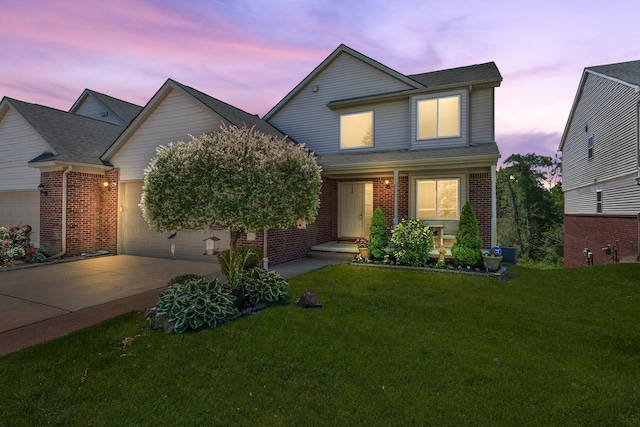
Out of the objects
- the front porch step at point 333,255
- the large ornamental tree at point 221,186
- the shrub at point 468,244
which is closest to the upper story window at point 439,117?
the shrub at point 468,244

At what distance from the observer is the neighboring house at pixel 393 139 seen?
11.2 meters

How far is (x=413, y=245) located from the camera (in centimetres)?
948

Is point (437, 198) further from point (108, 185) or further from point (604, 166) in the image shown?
point (108, 185)

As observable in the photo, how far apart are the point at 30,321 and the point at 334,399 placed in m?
5.33

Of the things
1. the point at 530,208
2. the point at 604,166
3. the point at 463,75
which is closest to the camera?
the point at 463,75

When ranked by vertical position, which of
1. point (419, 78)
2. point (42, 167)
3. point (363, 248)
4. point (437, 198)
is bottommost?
point (363, 248)

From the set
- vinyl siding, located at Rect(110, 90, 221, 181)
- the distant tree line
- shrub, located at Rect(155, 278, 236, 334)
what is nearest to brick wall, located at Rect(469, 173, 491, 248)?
vinyl siding, located at Rect(110, 90, 221, 181)

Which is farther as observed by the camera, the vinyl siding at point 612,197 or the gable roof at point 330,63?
the vinyl siding at point 612,197

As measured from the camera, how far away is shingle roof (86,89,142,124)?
65.2 ft

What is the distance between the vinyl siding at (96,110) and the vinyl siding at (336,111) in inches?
457

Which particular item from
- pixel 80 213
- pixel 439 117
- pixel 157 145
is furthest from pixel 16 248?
pixel 439 117

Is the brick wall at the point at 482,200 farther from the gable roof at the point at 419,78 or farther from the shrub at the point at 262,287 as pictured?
the shrub at the point at 262,287

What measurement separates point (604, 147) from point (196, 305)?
20268 millimetres

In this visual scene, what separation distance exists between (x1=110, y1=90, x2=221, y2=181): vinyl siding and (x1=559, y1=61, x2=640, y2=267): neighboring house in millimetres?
16216
